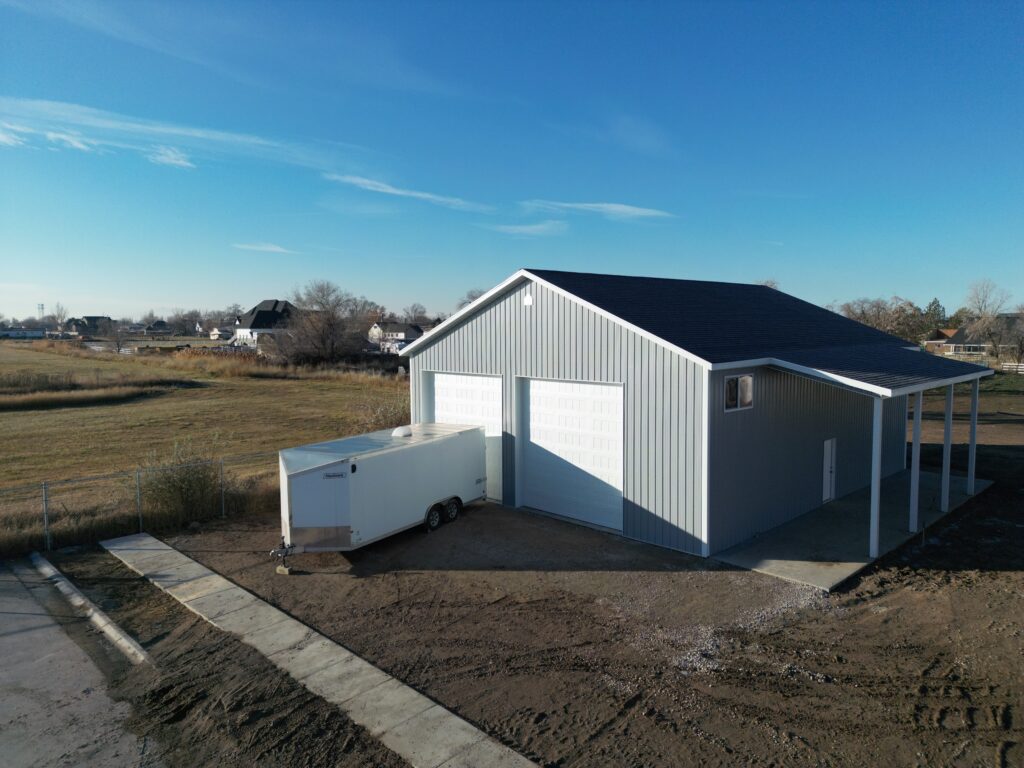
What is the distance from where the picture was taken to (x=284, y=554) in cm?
1009

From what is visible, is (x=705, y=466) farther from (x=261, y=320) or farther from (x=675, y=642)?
(x=261, y=320)

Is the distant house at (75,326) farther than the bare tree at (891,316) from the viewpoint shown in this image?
Yes

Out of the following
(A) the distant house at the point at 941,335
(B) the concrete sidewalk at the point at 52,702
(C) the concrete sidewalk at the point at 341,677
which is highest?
(A) the distant house at the point at 941,335

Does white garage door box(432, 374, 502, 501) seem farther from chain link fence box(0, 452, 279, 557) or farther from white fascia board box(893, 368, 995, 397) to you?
white fascia board box(893, 368, 995, 397)

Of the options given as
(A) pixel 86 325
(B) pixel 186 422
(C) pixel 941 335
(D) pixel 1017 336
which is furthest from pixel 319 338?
(A) pixel 86 325

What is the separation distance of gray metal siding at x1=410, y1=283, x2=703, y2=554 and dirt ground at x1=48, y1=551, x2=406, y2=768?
6.55 metres

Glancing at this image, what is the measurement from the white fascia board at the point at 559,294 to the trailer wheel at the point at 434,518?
13.8ft

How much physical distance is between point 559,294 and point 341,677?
7.82 meters

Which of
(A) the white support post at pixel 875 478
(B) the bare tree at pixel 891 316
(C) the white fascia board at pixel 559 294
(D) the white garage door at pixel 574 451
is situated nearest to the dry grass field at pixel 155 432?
(C) the white fascia board at pixel 559 294

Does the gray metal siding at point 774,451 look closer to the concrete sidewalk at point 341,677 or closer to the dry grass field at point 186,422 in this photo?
the concrete sidewalk at point 341,677

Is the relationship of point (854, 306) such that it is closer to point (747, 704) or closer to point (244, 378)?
point (244, 378)

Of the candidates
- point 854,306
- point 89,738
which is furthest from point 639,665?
point 854,306

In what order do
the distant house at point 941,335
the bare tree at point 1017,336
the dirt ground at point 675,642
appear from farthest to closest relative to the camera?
the distant house at point 941,335 → the bare tree at point 1017,336 → the dirt ground at point 675,642

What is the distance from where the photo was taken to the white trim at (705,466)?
1030 centimetres
